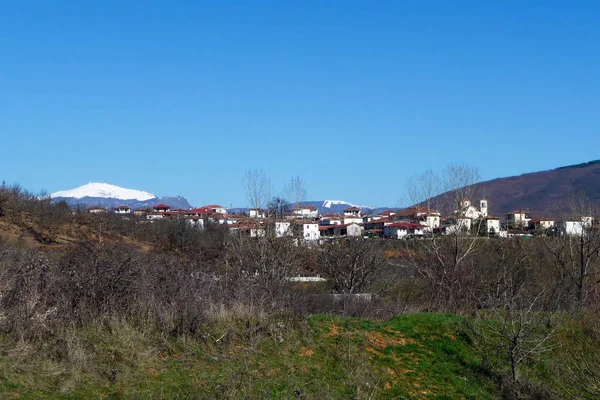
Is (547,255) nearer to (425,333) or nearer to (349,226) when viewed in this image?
(425,333)

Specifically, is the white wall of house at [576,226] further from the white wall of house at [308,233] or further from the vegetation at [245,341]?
the white wall of house at [308,233]

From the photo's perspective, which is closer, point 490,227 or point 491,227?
point 491,227

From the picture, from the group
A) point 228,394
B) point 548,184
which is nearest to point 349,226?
point 228,394

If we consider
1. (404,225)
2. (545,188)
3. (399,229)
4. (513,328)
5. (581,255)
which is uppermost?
(545,188)

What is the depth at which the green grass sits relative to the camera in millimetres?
9875

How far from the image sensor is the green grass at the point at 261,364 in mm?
9875

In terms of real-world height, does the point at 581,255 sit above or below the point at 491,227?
below

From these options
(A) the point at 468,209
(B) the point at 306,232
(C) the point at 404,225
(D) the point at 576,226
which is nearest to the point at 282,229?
(A) the point at 468,209

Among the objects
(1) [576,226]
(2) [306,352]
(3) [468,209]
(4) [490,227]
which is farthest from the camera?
(4) [490,227]

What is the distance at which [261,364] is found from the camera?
37.5 feet

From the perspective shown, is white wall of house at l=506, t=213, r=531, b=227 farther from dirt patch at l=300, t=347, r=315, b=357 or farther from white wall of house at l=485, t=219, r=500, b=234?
dirt patch at l=300, t=347, r=315, b=357

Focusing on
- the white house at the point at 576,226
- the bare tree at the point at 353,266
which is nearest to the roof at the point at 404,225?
the white house at the point at 576,226

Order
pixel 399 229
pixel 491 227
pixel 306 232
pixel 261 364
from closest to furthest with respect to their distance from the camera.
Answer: pixel 261 364
pixel 306 232
pixel 491 227
pixel 399 229

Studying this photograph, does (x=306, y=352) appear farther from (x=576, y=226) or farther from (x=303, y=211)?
(x=303, y=211)
